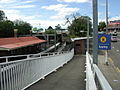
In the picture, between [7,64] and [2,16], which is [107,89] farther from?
[2,16]

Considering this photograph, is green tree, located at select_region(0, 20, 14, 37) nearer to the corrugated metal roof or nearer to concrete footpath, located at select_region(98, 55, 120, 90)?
the corrugated metal roof

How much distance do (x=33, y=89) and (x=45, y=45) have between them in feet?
121

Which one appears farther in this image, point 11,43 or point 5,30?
point 5,30

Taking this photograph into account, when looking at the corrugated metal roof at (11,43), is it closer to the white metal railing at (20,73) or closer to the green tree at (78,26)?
the white metal railing at (20,73)

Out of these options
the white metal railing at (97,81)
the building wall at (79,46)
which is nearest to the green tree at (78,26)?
the building wall at (79,46)

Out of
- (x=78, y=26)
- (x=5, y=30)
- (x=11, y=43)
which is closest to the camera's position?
(x=11, y=43)

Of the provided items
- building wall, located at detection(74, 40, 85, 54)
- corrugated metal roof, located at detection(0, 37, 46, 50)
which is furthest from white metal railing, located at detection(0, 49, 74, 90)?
building wall, located at detection(74, 40, 85, 54)

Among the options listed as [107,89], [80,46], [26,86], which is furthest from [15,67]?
[80,46]

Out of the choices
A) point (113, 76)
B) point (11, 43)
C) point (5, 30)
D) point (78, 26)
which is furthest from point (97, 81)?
point (78, 26)

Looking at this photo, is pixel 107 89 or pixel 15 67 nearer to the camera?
pixel 107 89

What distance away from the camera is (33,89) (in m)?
7.13

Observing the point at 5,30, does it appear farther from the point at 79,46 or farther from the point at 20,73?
the point at 20,73

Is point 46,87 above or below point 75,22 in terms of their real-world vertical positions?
below

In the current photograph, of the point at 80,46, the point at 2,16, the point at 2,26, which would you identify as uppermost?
the point at 2,16
